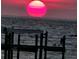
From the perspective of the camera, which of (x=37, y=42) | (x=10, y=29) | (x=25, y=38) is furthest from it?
(x=25, y=38)

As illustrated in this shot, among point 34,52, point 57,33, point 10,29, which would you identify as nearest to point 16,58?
point 34,52

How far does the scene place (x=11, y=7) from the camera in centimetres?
408

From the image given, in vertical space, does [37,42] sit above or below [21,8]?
below

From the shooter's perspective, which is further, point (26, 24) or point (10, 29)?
point (26, 24)

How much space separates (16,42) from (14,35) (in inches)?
A: 5.0

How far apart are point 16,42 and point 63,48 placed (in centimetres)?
80

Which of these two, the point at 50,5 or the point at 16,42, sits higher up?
the point at 50,5

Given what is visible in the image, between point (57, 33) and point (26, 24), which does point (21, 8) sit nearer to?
point (26, 24)

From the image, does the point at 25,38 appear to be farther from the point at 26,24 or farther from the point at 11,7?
the point at 11,7

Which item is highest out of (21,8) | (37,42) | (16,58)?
(21,8)

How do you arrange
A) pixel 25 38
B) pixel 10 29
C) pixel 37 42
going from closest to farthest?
pixel 10 29, pixel 37 42, pixel 25 38

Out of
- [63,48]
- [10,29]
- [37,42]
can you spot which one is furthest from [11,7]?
[63,48]

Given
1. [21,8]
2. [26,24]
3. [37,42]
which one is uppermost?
[21,8]

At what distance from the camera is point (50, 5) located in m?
3.93
